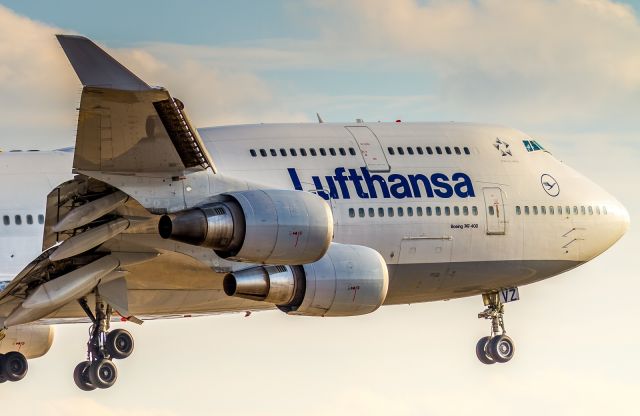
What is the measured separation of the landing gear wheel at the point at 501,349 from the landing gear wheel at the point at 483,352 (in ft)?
0.55

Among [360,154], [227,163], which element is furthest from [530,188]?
[227,163]

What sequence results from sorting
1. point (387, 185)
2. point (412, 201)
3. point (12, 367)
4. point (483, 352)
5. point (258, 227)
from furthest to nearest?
point (483, 352) → point (12, 367) → point (412, 201) → point (387, 185) → point (258, 227)

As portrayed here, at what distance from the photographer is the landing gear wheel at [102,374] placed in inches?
1673

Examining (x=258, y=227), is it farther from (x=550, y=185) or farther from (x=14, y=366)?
(x=14, y=366)

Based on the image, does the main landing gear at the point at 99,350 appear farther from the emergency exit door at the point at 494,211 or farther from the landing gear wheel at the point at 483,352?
the landing gear wheel at the point at 483,352

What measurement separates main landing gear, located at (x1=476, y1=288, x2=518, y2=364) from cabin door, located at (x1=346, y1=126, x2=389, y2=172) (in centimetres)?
567

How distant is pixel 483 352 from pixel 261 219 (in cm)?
1453

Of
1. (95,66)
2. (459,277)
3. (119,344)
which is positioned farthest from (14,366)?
(95,66)

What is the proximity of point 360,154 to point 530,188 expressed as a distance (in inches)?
211

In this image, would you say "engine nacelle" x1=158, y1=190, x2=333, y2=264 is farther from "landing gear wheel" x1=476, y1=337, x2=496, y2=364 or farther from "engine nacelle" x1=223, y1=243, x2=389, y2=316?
"landing gear wheel" x1=476, y1=337, x2=496, y2=364

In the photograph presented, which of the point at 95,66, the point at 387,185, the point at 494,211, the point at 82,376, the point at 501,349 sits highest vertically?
the point at 494,211

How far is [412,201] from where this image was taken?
4503 cm

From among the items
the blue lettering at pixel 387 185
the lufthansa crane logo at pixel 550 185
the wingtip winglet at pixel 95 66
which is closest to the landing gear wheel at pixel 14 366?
the blue lettering at pixel 387 185

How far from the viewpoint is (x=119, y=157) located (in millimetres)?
36188
